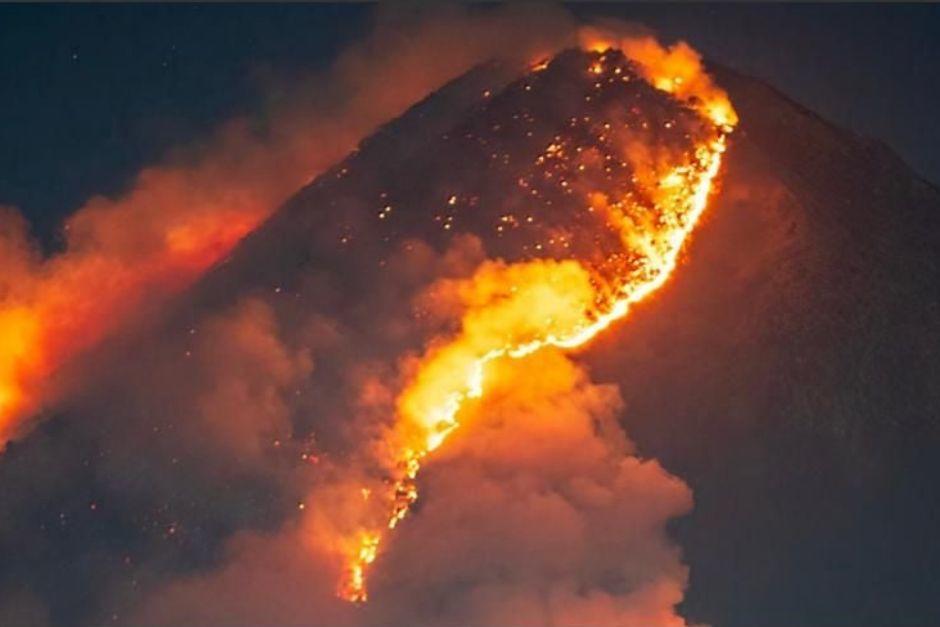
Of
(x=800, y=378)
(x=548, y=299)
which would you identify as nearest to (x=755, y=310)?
(x=800, y=378)

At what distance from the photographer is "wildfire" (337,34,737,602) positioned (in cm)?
1519

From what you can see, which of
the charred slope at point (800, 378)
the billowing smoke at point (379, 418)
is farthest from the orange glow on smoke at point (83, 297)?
the charred slope at point (800, 378)

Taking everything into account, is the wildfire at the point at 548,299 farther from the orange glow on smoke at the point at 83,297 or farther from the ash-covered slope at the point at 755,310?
the orange glow on smoke at the point at 83,297

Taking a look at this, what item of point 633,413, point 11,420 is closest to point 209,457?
point 11,420

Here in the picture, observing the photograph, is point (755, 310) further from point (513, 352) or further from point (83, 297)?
point (83, 297)

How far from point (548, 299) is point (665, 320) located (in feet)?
6.83

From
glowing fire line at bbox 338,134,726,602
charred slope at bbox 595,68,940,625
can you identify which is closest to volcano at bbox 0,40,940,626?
charred slope at bbox 595,68,940,625

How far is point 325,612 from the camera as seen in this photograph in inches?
539

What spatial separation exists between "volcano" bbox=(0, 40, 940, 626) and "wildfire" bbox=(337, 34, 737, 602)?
103 millimetres

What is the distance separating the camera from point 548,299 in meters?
16.5

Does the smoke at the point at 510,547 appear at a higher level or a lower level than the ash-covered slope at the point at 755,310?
lower

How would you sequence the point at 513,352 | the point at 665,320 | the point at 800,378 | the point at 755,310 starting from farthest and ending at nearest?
the point at 755,310 < the point at 800,378 < the point at 665,320 < the point at 513,352

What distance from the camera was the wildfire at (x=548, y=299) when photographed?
15.2 metres

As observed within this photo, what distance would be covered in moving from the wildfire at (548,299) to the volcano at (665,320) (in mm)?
103
